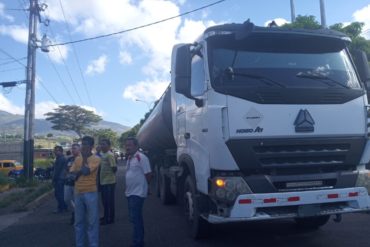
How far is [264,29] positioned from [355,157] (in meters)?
2.11

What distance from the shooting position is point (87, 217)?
6.22 metres

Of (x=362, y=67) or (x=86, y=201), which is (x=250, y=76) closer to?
(x=362, y=67)

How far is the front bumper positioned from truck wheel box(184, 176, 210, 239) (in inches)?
21.7

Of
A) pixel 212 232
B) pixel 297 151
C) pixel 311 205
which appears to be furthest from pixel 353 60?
pixel 212 232

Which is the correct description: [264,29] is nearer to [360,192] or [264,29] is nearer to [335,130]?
[335,130]

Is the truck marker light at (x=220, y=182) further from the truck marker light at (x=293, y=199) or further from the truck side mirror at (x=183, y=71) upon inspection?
the truck side mirror at (x=183, y=71)

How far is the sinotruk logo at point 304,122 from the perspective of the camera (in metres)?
5.50

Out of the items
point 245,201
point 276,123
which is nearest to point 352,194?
point 276,123

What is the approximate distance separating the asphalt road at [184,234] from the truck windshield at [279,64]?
247 centimetres

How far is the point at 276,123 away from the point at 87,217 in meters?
3.01

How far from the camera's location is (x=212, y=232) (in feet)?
22.9

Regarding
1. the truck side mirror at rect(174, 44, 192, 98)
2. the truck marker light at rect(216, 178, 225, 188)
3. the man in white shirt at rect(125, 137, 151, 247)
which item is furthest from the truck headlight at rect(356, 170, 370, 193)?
the man in white shirt at rect(125, 137, 151, 247)

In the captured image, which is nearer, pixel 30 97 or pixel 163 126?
pixel 163 126

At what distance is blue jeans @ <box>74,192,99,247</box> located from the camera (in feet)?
20.1
